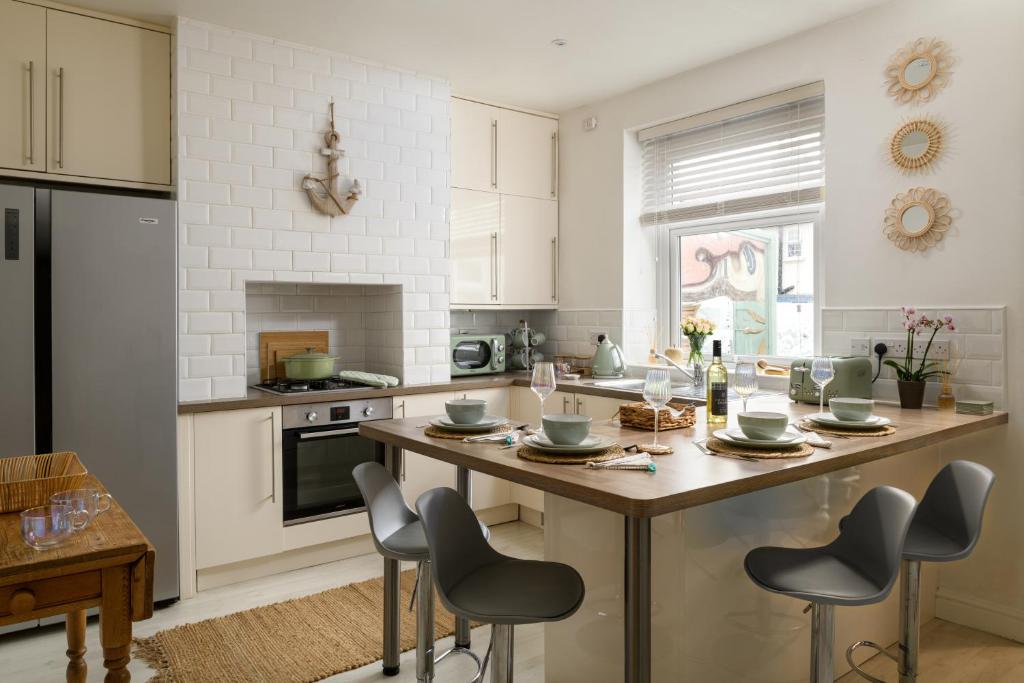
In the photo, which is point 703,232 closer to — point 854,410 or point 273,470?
point 854,410

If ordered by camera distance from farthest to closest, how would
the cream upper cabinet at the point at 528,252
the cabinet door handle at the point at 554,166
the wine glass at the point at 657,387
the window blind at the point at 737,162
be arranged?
the cabinet door handle at the point at 554,166 → the cream upper cabinet at the point at 528,252 → the window blind at the point at 737,162 → the wine glass at the point at 657,387

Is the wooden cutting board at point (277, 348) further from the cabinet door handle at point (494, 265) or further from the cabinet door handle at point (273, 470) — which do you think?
the cabinet door handle at point (494, 265)

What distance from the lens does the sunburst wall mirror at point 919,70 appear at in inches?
117

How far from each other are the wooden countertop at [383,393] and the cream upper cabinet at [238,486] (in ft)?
0.15

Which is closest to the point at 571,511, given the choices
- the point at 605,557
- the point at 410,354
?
the point at 605,557

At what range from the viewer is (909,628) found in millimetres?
2234

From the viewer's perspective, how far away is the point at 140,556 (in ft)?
4.79

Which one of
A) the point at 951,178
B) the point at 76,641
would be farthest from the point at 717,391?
the point at 76,641

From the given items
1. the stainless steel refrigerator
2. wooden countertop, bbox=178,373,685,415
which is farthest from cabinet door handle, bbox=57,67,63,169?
wooden countertop, bbox=178,373,685,415

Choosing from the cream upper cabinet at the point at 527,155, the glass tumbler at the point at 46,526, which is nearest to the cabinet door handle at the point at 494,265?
the cream upper cabinet at the point at 527,155

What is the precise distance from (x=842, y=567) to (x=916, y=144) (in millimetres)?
1986

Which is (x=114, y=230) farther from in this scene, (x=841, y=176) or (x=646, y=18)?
(x=841, y=176)

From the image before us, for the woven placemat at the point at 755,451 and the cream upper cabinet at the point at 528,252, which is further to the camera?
the cream upper cabinet at the point at 528,252

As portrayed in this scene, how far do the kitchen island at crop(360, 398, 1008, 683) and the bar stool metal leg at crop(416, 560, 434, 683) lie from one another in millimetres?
185
